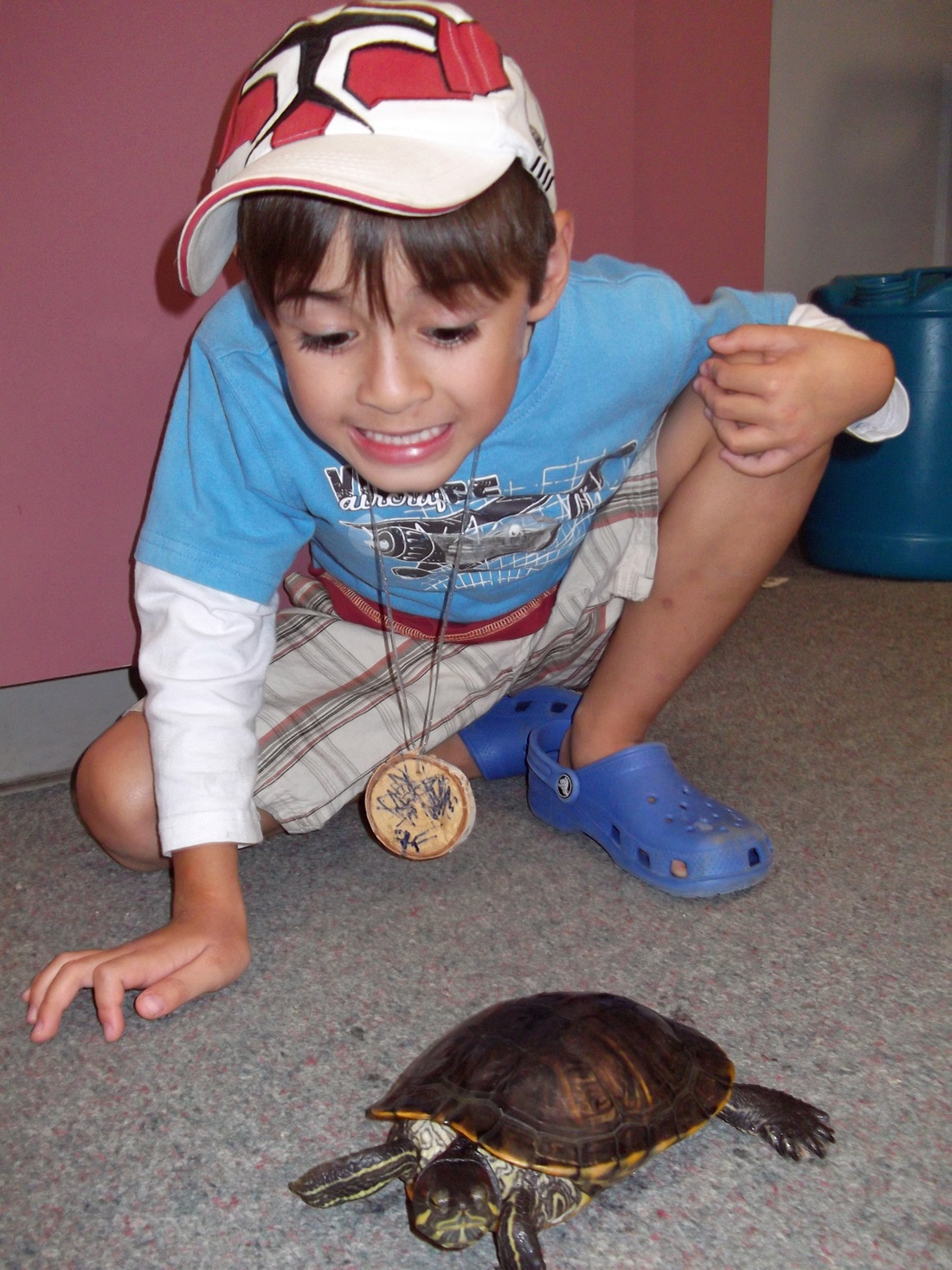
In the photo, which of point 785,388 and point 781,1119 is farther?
point 785,388

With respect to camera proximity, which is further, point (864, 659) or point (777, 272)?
point (777, 272)

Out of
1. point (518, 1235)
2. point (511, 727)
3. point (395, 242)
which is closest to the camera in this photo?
point (518, 1235)

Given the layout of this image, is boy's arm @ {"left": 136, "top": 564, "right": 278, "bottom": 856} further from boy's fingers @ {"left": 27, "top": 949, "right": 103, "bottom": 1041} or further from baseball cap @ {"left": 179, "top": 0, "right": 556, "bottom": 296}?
baseball cap @ {"left": 179, "top": 0, "right": 556, "bottom": 296}

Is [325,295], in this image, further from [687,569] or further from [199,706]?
[687,569]

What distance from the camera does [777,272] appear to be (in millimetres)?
2186

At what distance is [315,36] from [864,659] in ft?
3.33

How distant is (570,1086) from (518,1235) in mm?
81

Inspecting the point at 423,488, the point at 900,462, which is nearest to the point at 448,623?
the point at 423,488

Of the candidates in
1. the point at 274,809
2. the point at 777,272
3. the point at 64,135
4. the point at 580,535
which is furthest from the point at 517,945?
the point at 777,272

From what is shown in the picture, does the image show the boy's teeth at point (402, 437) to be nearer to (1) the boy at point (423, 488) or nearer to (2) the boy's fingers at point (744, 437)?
(1) the boy at point (423, 488)

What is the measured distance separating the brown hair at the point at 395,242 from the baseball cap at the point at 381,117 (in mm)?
23

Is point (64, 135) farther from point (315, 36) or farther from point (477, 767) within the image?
point (477, 767)

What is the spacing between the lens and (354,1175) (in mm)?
576

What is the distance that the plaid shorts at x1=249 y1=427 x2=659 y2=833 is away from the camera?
999 millimetres
